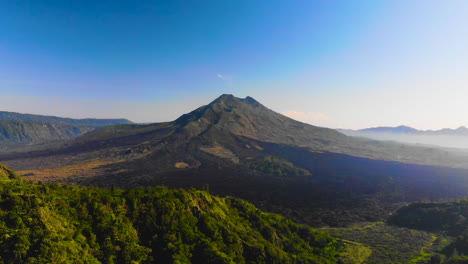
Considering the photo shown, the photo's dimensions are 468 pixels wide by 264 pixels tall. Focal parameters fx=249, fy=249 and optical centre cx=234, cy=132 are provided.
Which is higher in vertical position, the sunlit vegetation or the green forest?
the green forest

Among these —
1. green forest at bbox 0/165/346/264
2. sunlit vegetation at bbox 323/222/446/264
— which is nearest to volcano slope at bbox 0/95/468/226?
sunlit vegetation at bbox 323/222/446/264

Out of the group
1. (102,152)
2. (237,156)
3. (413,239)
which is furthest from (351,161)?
(102,152)

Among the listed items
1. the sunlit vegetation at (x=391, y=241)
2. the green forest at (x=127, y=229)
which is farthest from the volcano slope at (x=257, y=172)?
the green forest at (x=127, y=229)

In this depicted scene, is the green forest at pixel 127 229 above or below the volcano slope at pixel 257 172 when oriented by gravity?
above

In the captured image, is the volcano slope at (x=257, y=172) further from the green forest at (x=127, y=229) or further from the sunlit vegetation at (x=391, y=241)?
the green forest at (x=127, y=229)

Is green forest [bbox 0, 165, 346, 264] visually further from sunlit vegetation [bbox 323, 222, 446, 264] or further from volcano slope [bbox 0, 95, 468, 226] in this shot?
volcano slope [bbox 0, 95, 468, 226]

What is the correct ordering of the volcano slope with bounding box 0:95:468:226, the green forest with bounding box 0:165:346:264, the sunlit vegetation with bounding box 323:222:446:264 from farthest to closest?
the volcano slope with bounding box 0:95:468:226
the sunlit vegetation with bounding box 323:222:446:264
the green forest with bounding box 0:165:346:264

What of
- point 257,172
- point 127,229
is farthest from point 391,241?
point 257,172

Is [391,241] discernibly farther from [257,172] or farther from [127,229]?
[257,172]
